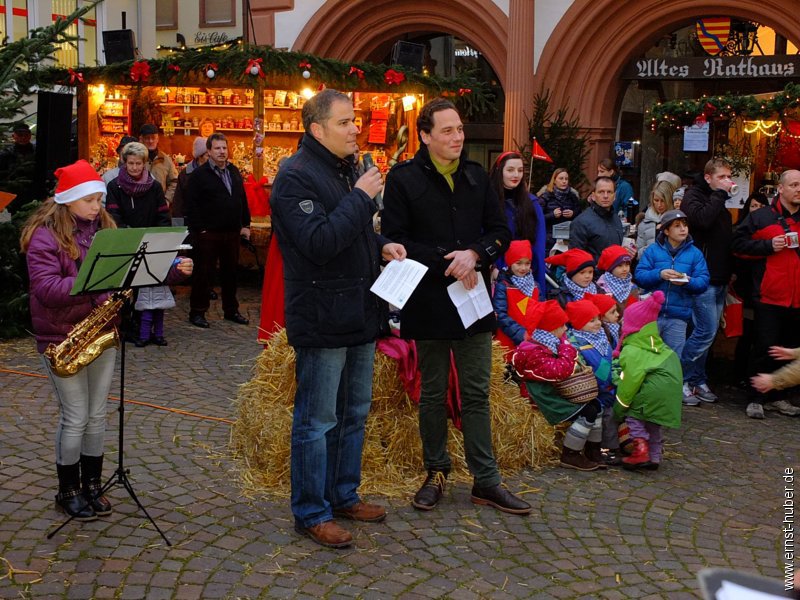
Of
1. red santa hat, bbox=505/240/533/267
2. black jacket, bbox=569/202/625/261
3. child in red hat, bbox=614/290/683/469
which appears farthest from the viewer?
black jacket, bbox=569/202/625/261

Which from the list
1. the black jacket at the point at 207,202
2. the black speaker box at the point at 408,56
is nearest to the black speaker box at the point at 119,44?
the black speaker box at the point at 408,56

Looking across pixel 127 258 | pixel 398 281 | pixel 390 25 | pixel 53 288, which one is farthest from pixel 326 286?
pixel 390 25

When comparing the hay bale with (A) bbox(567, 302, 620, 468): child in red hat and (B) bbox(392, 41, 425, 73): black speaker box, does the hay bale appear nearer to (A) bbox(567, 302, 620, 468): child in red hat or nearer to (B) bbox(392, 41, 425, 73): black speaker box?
(A) bbox(567, 302, 620, 468): child in red hat

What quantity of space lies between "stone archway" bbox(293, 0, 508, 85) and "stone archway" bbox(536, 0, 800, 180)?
0.95 m

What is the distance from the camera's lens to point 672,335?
24.8 ft

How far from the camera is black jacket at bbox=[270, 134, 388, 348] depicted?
4.36 m

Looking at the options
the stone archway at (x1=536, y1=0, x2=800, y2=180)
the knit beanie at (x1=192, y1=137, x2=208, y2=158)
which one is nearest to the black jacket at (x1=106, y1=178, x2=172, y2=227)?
the knit beanie at (x1=192, y1=137, x2=208, y2=158)

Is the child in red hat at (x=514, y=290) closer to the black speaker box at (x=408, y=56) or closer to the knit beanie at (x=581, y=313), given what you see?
the knit beanie at (x=581, y=313)

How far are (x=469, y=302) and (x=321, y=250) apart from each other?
36.2 inches

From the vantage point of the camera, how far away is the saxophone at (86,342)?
4637mm

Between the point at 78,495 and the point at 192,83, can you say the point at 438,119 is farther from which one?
the point at 192,83

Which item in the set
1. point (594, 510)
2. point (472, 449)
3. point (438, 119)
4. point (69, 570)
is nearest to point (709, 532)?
point (594, 510)

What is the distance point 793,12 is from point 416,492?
9.66m

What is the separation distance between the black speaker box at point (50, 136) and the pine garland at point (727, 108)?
6.11 metres
